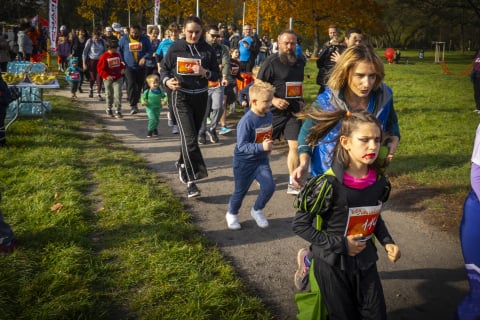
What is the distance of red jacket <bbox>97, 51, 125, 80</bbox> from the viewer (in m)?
11.6

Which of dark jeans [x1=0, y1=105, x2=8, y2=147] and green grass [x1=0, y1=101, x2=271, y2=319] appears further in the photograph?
dark jeans [x1=0, y1=105, x2=8, y2=147]

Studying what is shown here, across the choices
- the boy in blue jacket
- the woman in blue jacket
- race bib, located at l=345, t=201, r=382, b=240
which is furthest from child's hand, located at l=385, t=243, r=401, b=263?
the boy in blue jacket

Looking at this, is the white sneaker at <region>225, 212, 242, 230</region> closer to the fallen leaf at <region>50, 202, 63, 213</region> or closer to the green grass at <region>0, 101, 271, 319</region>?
the green grass at <region>0, 101, 271, 319</region>

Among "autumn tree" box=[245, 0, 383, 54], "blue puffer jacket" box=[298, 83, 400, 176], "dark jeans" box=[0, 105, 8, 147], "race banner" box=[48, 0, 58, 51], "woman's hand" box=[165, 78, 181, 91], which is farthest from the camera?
"autumn tree" box=[245, 0, 383, 54]

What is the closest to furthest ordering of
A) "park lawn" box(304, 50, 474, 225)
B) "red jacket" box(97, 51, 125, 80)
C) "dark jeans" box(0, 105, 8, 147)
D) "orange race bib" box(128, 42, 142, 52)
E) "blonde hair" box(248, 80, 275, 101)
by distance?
"blonde hair" box(248, 80, 275, 101) → "park lawn" box(304, 50, 474, 225) → "dark jeans" box(0, 105, 8, 147) → "red jacket" box(97, 51, 125, 80) → "orange race bib" box(128, 42, 142, 52)

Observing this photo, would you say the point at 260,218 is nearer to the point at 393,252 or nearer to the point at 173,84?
the point at 173,84

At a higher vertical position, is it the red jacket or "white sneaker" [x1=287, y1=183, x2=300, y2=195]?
the red jacket

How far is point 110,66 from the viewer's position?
456 inches

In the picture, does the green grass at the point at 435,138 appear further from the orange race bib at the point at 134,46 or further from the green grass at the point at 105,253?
the orange race bib at the point at 134,46

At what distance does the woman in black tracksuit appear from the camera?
20.2 ft

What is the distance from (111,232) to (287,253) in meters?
1.84

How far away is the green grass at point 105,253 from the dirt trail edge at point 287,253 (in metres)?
0.21

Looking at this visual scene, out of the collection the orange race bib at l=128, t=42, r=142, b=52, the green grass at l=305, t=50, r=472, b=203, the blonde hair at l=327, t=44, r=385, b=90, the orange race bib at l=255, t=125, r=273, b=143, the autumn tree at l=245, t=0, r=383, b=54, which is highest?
the autumn tree at l=245, t=0, r=383, b=54

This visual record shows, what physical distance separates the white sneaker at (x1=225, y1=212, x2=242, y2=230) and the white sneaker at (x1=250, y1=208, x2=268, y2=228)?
0.71 ft
